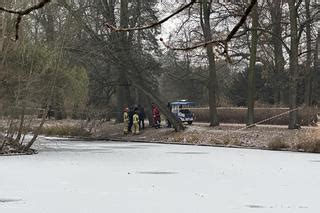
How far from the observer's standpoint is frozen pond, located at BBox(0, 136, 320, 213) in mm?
9562

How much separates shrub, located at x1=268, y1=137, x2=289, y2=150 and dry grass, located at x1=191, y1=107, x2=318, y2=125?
650cm

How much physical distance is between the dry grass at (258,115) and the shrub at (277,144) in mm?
6497

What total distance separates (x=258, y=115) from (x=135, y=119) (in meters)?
7.01

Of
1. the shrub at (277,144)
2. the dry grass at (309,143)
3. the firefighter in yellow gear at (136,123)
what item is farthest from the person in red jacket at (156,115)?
the dry grass at (309,143)

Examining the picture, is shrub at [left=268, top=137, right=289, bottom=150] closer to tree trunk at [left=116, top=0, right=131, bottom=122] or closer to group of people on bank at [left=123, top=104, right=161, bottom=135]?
tree trunk at [left=116, top=0, right=131, bottom=122]

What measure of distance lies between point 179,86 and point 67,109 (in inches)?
1074

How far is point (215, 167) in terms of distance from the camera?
16578 mm

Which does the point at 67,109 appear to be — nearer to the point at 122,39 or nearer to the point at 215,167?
the point at 122,39

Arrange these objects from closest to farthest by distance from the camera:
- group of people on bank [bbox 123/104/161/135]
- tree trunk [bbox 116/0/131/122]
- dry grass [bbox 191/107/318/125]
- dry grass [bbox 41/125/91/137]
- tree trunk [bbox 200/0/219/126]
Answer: tree trunk [bbox 200/0/219/126], dry grass [bbox 191/107/318/125], tree trunk [bbox 116/0/131/122], group of people on bank [bbox 123/104/161/135], dry grass [bbox 41/125/91/137]

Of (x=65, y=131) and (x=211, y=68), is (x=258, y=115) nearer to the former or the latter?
(x=211, y=68)

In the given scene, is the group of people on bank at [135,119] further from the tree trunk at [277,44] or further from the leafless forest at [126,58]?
the tree trunk at [277,44]

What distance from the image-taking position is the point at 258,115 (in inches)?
1391

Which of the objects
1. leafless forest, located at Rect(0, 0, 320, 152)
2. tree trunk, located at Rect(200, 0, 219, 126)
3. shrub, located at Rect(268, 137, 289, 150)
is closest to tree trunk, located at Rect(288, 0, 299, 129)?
leafless forest, located at Rect(0, 0, 320, 152)

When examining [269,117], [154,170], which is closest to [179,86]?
[269,117]
